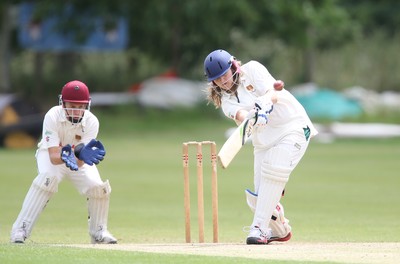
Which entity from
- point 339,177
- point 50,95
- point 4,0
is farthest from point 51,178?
point 50,95

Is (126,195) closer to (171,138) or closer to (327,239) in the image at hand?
(327,239)

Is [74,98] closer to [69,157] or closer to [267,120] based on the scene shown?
[69,157]

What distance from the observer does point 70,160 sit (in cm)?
866

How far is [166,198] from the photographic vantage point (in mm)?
14570

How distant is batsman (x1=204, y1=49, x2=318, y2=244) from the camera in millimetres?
8383

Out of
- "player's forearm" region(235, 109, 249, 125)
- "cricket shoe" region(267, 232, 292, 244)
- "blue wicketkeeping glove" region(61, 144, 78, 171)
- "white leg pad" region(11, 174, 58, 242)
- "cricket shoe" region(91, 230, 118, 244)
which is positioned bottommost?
"cricket shoe" region(267, 232, 292, 244)

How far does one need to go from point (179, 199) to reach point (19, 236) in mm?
5722

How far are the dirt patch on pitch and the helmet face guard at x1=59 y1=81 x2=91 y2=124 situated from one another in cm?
111

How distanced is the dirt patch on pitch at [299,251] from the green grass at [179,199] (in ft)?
1.26

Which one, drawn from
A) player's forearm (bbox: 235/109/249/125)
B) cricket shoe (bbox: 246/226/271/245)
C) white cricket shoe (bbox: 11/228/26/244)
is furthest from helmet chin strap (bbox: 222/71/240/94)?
white cricket shoe (bbox: 11/228/26/244)

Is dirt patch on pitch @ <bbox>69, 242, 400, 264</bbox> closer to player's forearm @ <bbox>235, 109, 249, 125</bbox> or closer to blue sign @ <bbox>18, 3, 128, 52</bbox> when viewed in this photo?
player's forearm @ <bbox>235, 109, 249, 125</bbox>

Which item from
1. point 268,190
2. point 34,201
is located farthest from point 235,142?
point 34,201

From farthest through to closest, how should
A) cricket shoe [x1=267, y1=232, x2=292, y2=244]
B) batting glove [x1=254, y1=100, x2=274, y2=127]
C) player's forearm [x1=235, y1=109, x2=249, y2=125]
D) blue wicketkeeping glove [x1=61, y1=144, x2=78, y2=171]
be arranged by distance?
cricket shoe [x1=267, y1=232, x2=292, y2=244] < blue wicketkeeping glove [x1=61, y1=144, x2=78, y2=171] < player's forearm [x1=235, y1=109, x2=249, y2=125] < batting glove [x1=254, y1=100, x2=274, y2=127]

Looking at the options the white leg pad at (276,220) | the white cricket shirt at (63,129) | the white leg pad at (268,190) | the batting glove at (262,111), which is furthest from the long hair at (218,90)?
the white cricket shirt at (63,129)
